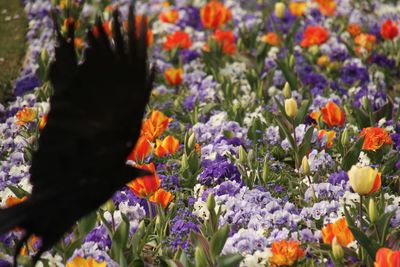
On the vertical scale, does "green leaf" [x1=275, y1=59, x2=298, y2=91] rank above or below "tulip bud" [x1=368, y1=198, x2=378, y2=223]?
below

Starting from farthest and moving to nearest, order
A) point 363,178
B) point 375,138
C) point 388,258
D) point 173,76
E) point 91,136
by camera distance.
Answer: point 173,76, point 375,138, point 363,178, point 388,258, point 91,136

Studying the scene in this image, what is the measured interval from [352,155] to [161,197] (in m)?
1.14

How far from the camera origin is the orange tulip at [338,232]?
3031mm

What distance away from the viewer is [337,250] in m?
2.89

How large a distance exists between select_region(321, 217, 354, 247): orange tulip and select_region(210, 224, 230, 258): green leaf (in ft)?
1.32

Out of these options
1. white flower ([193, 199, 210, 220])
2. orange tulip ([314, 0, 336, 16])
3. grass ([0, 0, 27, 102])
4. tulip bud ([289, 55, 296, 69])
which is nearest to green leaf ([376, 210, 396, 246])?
white flower ([193, 199, 210, 220])

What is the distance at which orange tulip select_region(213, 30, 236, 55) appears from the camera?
568 centimetres

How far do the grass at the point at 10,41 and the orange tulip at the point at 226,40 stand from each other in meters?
1.60

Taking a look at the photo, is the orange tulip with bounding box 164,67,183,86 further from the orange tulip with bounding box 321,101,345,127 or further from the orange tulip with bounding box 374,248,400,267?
the orange tulip with bounding box 374,248,400,267

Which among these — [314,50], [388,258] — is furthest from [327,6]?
[388,258]

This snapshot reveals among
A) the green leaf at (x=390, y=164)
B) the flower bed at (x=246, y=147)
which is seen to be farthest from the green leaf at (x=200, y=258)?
the green leaf at (x=390, y=164)

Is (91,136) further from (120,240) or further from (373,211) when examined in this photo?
(373,211)

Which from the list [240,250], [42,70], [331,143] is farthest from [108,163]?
[42,70]

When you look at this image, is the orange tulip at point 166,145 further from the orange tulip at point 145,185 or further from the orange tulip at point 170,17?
the orange tulip at point 170,17
